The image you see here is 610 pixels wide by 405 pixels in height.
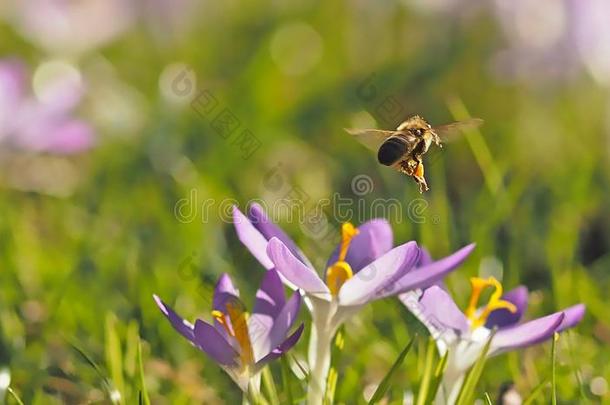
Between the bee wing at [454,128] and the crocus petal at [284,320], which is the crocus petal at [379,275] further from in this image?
the bee wing at [454,128]

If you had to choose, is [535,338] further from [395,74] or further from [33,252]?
[395,74]

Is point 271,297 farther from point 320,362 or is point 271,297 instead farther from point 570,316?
point 570,316

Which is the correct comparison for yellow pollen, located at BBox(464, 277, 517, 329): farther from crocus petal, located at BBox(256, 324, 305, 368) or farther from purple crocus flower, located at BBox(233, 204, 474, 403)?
crocus petal, located at BBox(256, 324, 305, 368)

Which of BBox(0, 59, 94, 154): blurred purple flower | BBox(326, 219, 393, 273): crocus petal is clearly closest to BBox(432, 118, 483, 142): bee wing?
BBox(326, 219, 393, 273): crocus petal

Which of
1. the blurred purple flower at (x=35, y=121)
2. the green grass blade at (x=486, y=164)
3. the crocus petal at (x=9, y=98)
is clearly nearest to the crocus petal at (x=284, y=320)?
the green grass blade at (x=486, y=164)

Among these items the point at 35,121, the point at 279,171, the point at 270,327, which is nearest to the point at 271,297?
the point at 270,327

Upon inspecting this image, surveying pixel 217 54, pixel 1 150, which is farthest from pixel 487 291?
pixel 217 54

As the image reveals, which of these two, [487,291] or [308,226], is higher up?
[308,226]
